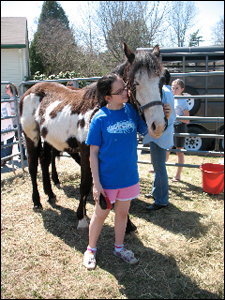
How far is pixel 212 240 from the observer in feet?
8.69

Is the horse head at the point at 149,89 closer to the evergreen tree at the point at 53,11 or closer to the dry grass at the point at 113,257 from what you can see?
the dry grass at the point at 113,257

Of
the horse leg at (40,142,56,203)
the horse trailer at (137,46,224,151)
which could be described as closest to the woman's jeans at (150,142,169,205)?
the horse leg at (40,142,56,203)

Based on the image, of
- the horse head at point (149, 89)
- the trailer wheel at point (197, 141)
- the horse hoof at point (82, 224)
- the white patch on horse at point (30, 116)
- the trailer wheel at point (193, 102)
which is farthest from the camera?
the trailer wheel at point (197, 141)

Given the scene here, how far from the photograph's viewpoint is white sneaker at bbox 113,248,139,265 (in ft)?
7.59

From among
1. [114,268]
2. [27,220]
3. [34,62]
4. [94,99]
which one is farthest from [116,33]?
[114,268]

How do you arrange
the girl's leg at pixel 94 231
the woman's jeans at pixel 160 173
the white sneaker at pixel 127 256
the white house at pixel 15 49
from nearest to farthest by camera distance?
1. the girl's leg at pixel 94 231
2. the white sneaker at pixel 127 256
3. the woman's jeans at pixel 160 173
4. the white house at pixel 15 49

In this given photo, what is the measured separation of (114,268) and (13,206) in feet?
7.09

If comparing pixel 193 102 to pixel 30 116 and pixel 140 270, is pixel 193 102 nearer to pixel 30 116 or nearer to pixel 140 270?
pixel 30 116

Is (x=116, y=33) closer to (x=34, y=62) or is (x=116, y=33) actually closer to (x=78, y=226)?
(x=34, y=62)

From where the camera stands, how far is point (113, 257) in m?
2.43

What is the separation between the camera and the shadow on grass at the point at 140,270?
195cm

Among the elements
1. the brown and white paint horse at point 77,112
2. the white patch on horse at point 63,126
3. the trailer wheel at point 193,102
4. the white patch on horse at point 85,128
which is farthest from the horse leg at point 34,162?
the trailer wheel at point 193,102

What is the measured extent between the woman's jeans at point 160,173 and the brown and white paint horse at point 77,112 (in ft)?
3.54

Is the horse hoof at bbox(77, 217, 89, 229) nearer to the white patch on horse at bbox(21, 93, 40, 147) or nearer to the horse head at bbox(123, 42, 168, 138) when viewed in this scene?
the white patch on horse at bbox(21, 93, 40, 147)
